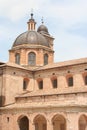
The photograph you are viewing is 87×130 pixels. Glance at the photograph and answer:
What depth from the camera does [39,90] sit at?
135 feet

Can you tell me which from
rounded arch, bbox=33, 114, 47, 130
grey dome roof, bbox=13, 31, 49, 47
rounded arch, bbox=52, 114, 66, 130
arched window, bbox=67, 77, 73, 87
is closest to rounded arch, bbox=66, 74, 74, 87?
arched window, bbox=67, 77, 73, 87

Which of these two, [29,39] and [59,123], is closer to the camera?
[59,123]

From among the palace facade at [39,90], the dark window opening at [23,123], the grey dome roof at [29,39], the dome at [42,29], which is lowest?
the dark window opening at [23,123]

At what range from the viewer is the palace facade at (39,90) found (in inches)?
→ 1281

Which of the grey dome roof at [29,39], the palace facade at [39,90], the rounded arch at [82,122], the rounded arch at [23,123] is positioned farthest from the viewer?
the grey dome roof at [29,39]

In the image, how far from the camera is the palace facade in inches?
1281

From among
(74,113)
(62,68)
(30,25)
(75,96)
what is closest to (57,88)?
(62,68)

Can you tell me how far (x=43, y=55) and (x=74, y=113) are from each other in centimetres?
1665

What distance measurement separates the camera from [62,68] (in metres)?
39.2

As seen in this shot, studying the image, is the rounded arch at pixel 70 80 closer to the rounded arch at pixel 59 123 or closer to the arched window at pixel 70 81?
the arched window at pixel 70 81

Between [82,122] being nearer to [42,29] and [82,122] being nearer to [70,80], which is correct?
[70,80]

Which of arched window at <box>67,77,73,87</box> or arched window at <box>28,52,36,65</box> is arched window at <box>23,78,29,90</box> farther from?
arched window at <box>67,77,73,87</box>

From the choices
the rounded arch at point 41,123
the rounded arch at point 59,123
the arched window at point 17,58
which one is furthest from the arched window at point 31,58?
the rounded arch at point 59,123

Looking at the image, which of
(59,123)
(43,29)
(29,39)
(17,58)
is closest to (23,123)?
(59,123)
